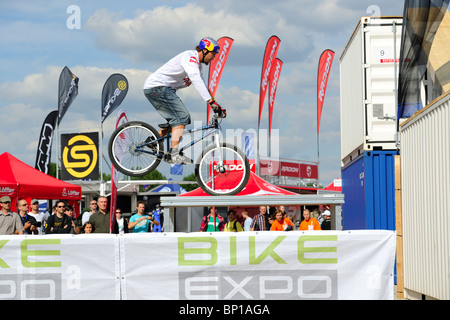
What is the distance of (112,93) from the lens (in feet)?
68.4

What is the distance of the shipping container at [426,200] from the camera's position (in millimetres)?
8039

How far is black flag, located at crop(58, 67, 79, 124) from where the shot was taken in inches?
962

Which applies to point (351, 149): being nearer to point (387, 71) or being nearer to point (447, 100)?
point (387, 71)

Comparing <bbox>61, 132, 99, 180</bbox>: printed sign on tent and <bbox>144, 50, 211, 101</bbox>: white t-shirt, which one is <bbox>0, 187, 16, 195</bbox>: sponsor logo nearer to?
<bbox>144, 50, 211, 101</bbox>: white t-shirt

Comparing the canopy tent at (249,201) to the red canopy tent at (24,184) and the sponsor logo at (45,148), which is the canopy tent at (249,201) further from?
the sponsor logo at (45,148)

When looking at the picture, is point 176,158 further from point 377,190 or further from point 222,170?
point 377,190

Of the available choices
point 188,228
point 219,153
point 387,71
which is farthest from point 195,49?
point 188,228

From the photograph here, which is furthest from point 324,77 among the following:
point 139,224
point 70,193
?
point 139,224

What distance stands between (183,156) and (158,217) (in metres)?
14.6

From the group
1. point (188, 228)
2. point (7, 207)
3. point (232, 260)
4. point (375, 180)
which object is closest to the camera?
point (232, 260)

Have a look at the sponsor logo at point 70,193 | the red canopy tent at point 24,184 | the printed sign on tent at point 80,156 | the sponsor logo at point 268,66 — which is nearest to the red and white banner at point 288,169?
the sponsor logo at point 268,66

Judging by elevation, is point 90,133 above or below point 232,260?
above

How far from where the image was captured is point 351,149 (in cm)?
1545

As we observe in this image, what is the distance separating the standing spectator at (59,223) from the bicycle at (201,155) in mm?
3783
